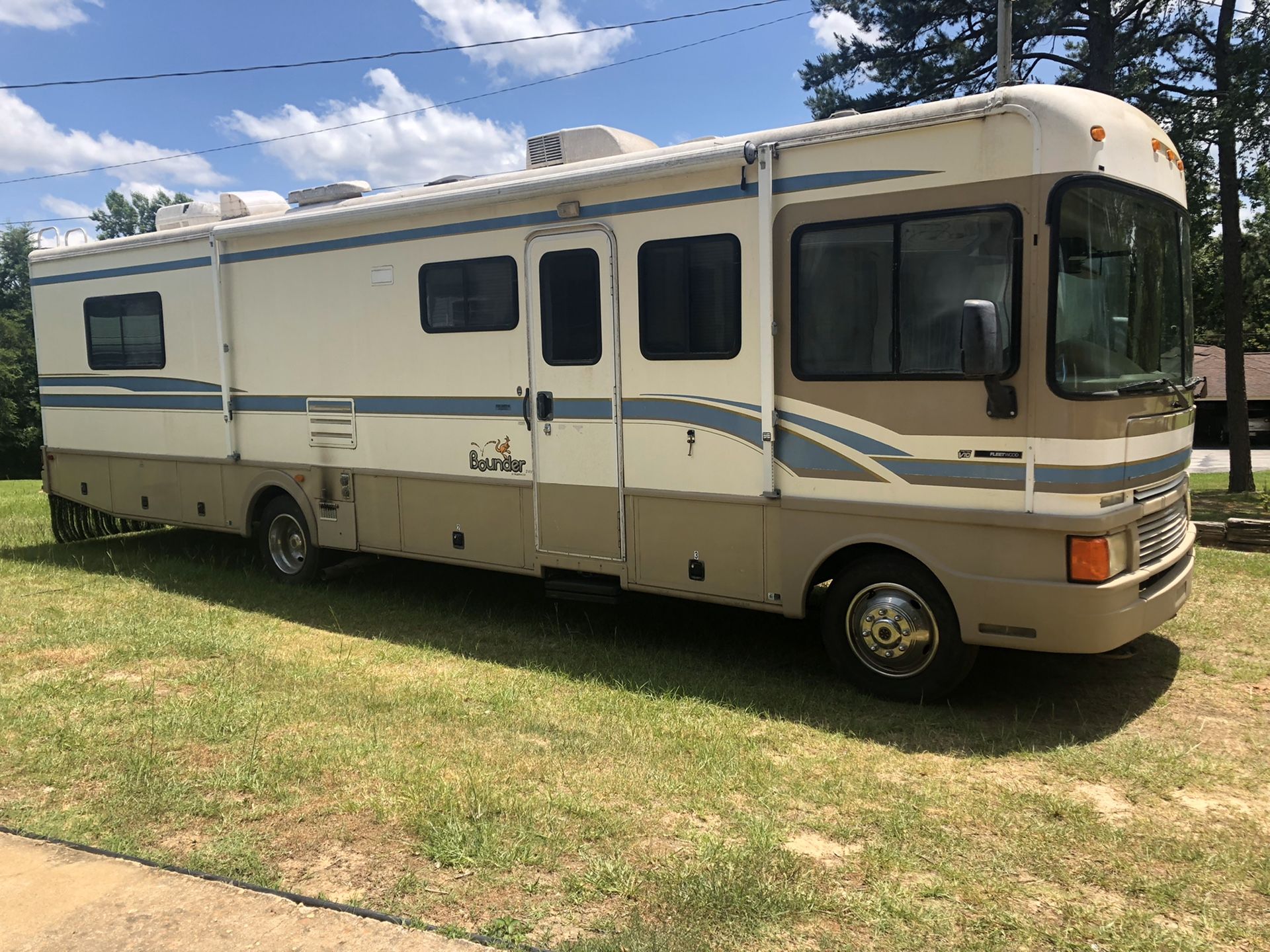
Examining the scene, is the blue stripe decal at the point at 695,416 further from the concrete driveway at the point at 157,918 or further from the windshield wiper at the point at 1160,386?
the concrete driveway at the point at 157,918

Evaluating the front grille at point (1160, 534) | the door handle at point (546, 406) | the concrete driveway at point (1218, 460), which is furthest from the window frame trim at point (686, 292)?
the concrete driveway at point (1218, 460)

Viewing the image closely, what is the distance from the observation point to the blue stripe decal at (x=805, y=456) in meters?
5.46

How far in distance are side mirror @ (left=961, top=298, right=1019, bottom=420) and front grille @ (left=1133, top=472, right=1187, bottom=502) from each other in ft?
2.75

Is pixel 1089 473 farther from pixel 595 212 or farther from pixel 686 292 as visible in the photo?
pixel 595 212

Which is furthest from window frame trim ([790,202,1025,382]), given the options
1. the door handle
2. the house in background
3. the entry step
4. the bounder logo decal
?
the house in background

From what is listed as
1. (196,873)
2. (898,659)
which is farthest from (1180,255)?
(196,873)

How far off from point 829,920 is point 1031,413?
2649mm

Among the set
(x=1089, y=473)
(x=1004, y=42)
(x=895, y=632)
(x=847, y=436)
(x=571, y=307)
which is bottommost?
(x=895, y=632)

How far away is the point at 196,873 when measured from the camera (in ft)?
11.9

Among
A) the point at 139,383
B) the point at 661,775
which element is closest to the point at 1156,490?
the point at 661,775

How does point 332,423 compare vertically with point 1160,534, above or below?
above

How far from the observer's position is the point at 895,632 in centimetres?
538

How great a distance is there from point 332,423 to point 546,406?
2183 mm

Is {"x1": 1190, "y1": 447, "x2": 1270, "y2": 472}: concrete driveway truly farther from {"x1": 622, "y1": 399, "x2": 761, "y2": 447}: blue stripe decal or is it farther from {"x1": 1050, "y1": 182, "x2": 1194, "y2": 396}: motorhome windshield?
{"x1": 622, "y1": 399, "x2": 761, "y2": 447}: blue stripe decal
